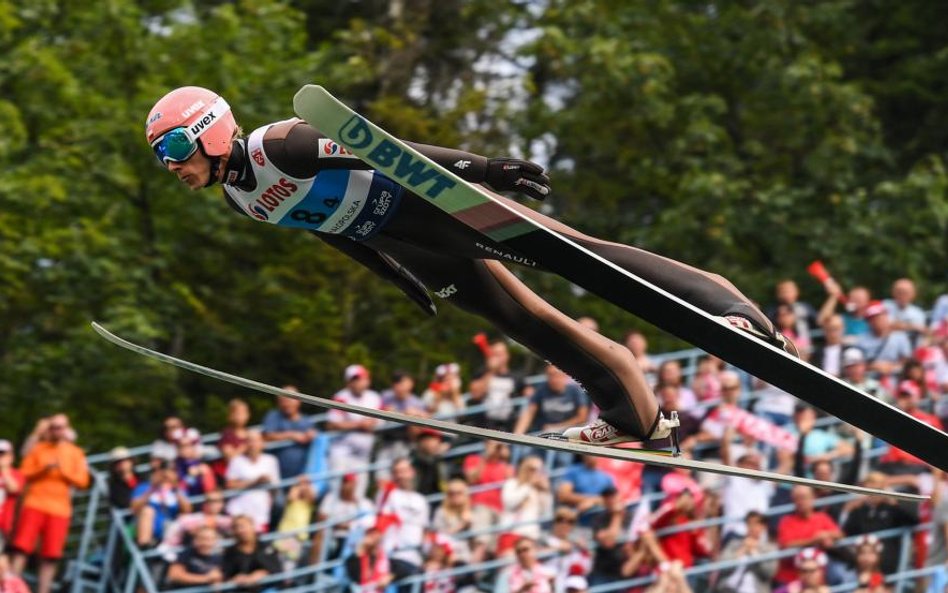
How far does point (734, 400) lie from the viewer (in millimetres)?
9555

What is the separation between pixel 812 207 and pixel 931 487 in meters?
6.78

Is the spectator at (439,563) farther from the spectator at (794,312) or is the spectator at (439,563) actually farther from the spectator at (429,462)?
the spectator at (794,312)

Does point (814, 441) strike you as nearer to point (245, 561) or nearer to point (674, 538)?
point (674, 538)

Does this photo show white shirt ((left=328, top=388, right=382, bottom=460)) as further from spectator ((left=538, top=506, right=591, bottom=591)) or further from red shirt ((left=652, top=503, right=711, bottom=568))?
red shirt ((left=652, top=503, right=711, bottom=568))

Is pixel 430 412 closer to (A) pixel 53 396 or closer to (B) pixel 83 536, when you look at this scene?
(B) pixel 83 536

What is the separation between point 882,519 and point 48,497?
4400 mm

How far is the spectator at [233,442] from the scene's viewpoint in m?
9.56

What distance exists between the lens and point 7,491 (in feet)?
29.7

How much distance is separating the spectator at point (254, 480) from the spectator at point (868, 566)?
3112mm

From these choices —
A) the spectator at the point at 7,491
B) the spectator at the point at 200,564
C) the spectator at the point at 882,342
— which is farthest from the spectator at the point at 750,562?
the spectator at the point at 7,491

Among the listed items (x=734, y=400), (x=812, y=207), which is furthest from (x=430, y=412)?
(x=812, y=207)

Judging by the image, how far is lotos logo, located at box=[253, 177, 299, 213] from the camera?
5.38 m

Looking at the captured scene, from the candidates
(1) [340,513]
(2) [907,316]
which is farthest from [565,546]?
(2) [907,316]

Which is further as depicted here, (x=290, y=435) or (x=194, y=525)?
(x=290, y=435)
